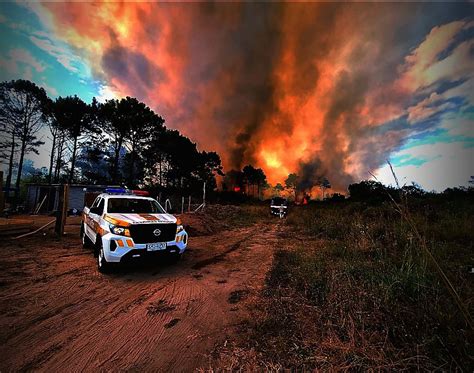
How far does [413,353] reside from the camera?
2.31m

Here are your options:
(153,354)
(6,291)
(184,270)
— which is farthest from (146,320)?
(6,291)

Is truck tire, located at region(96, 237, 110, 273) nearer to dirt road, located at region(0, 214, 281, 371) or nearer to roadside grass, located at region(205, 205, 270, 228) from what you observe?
dirt road, located at region(0, 214, 281, 371)

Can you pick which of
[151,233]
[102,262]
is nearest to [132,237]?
[151,233]

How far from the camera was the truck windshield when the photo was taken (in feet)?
22.4

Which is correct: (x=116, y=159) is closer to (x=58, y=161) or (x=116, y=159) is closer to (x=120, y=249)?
(x=58, y=161)

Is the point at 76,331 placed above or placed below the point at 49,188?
below

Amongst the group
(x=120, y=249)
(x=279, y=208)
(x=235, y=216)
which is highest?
(x=279, y=208)

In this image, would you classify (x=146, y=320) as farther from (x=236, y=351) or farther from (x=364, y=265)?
(x=364, y=265)

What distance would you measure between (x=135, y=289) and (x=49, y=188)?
29.4 m

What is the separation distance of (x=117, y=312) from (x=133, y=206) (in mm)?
4003

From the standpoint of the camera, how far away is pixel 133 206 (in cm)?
727

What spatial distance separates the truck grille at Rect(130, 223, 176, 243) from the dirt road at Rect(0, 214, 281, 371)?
89 cm

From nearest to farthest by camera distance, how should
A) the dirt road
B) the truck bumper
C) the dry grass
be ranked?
the dry grass
the dirt road
the truck bumper

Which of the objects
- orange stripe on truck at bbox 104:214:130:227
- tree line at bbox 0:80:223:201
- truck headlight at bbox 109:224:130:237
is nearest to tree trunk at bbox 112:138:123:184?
tree line at bbox 0:80:223:201
